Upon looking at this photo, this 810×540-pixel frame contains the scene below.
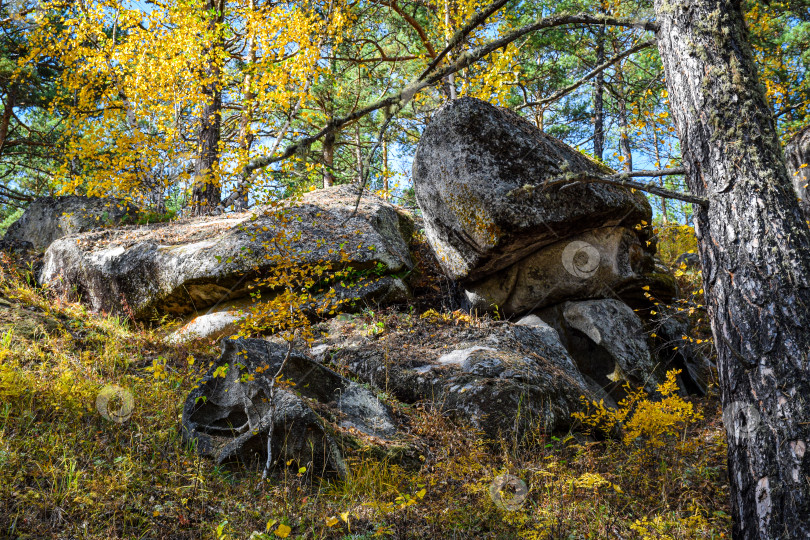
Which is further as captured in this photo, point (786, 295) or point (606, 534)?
point (606, 534)

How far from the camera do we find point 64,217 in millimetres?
9352

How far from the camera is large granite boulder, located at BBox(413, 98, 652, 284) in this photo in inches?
244

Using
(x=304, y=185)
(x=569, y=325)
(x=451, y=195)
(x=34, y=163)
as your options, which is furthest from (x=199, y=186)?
(x=34, y=163)

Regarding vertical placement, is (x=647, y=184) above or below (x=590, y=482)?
above

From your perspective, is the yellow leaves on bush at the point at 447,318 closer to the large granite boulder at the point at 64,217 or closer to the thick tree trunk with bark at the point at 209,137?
the thick tree trunk with bark at the point at 209,137

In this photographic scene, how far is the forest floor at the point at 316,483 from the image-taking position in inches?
116

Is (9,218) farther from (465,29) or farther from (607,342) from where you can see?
(607,342)

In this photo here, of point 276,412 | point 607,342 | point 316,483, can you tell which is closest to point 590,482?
point 316,483

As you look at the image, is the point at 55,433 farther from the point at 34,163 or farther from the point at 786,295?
the point at 34,163

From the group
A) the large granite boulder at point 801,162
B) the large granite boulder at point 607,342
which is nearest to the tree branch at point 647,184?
the large granite boulder at point 607,342

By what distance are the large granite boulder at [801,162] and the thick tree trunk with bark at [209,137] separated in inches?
389

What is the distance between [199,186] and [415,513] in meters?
8.74

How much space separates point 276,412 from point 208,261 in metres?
3.99

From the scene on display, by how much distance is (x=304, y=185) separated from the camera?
20.4 ft
